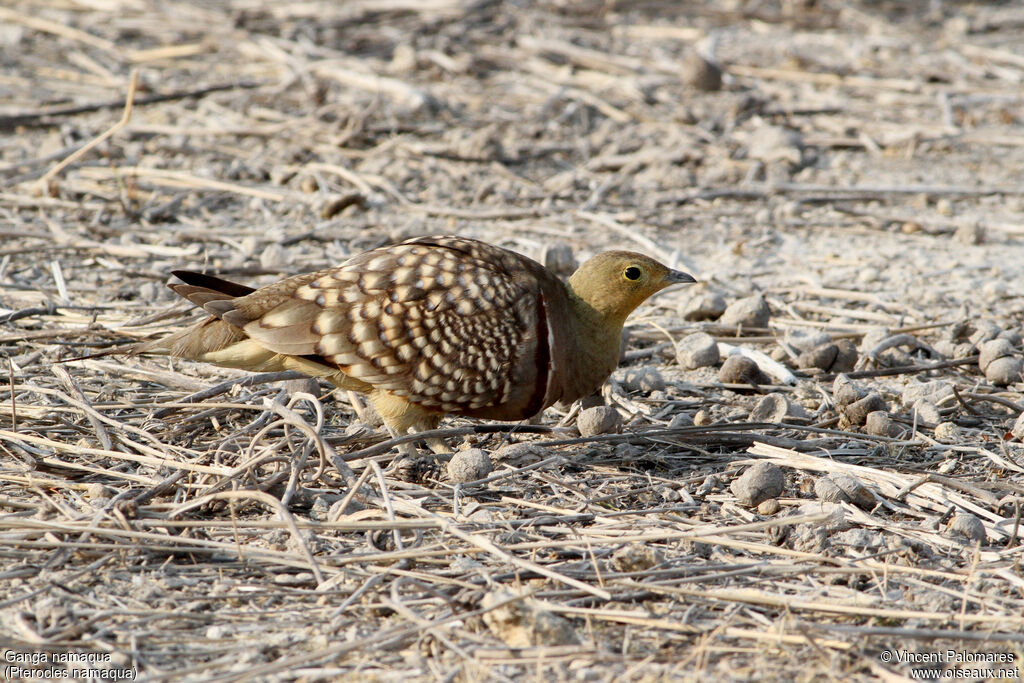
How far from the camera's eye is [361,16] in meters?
9.83

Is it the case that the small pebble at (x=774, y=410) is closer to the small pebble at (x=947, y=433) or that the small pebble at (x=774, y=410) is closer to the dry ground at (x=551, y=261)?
the dry ground at (x=551, y=261)

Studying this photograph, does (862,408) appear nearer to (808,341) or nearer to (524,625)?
(808,341)

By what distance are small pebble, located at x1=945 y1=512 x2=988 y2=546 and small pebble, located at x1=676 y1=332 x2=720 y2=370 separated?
1678 mm

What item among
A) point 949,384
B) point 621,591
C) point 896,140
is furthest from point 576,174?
point 621,591

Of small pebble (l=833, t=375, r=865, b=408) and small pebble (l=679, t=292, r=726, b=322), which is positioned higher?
small pebble (l=679, t=292, r=726, b=322)

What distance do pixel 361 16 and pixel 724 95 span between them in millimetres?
3468

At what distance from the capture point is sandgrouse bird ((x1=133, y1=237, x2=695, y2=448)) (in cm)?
386

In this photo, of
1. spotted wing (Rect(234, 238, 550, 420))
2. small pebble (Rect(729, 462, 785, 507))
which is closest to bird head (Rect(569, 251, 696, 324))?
spotted wing (Rect(234, 238, 550, 420))

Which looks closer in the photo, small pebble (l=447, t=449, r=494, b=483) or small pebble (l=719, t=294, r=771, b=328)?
small pebble (l=447, t=449, r=494, b=483)

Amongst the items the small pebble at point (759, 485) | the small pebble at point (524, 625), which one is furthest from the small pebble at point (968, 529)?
the small pebble at point (524, 625)

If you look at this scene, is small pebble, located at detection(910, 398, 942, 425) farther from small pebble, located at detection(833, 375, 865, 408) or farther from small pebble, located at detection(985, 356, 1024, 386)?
small pebble, located at detection(985, 356, 1024, 386)

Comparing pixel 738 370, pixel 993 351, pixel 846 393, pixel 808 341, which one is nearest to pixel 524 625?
pixel 846 393

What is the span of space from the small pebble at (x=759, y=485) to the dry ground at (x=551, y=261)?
49mm

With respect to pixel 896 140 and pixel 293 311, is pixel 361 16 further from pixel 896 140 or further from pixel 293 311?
pixel 293 311
